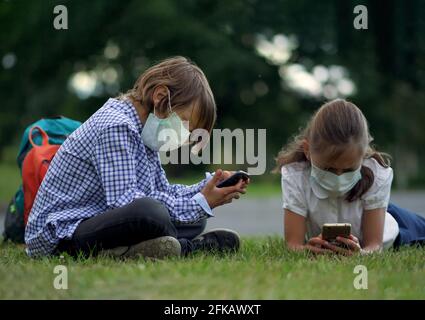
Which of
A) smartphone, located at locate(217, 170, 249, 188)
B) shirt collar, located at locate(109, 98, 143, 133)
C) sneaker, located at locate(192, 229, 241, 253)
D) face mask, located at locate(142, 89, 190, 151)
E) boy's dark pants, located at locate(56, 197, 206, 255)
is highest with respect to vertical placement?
shirt collar, located at locate(109, 98, 143, 133)

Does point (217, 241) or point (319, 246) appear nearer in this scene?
point (319, 246)

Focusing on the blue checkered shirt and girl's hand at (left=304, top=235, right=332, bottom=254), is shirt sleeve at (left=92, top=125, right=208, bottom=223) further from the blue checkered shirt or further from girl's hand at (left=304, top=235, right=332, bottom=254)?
girl's hand at (left=304, top=235, right=332, bottom=254)

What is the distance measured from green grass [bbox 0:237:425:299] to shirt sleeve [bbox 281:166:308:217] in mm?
493

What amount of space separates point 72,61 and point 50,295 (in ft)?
61.8

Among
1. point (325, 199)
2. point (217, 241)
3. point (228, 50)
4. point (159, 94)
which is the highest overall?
point (228, 50)

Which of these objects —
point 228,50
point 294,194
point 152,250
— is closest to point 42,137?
point 152,250

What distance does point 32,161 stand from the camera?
4648 mm

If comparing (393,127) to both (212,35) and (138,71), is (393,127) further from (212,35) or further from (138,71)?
(138,71)

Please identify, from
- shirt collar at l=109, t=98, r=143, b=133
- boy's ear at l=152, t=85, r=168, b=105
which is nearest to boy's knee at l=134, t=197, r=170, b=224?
shirt collar at l=109, t=98, r=143, b=133

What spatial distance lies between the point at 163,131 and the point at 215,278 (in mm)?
1013

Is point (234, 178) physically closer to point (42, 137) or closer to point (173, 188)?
point (173, 188)

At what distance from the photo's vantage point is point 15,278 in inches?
124

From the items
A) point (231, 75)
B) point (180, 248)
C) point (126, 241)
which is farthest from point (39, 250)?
point (231, 75)

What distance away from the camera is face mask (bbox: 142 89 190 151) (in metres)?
3.87
